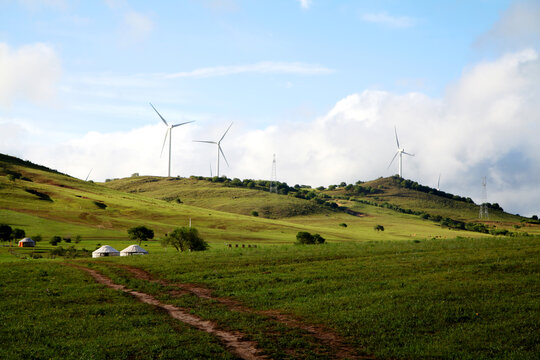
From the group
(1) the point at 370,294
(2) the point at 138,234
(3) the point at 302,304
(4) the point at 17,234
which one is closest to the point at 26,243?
(4) the point at 17,234

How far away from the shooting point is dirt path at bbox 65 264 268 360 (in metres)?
20.7

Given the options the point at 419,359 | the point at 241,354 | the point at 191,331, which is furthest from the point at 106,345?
the point at 419,359

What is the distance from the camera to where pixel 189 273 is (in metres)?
Result: 41.7

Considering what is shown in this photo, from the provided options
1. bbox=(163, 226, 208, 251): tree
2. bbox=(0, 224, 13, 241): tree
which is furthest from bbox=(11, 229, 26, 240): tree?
bbox=(163, 226, 208, 251): tree

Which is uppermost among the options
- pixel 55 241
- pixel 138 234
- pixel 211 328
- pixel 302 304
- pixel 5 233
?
pixel 138 234

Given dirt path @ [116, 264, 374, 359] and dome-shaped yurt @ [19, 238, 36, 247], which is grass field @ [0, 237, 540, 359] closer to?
dirt path @ [116, 264, 374, 359]

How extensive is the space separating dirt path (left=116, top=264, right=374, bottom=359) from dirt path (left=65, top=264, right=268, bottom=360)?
9.07 ft

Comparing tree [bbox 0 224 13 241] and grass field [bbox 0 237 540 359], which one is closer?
grass field [bbox 0 237 540 359]

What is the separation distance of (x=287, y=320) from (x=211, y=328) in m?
4.34

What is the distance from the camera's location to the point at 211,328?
969 inches

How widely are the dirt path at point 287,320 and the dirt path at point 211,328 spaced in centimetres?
276

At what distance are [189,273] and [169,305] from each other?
11.5 meters

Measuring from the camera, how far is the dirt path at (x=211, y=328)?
20719 millimetres

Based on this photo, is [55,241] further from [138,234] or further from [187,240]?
[187,240]
